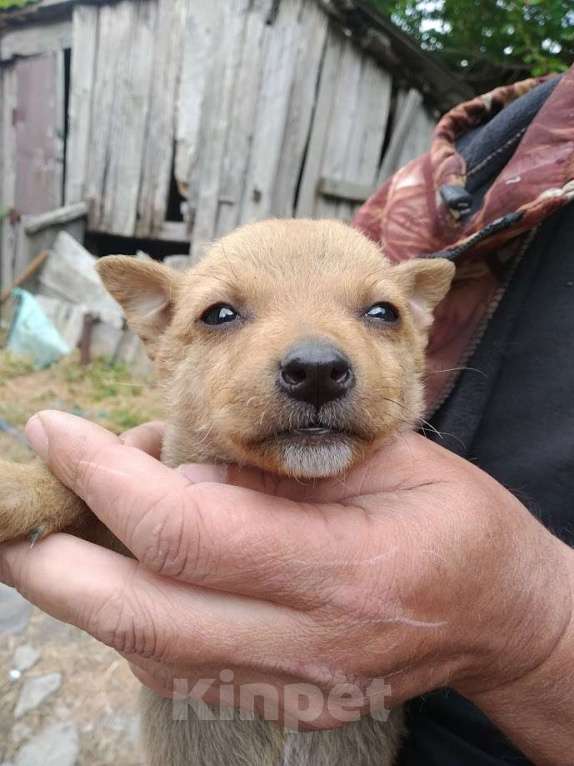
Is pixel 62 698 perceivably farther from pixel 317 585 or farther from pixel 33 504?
pixel 317 585

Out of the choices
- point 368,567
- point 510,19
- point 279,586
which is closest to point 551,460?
point 368,567

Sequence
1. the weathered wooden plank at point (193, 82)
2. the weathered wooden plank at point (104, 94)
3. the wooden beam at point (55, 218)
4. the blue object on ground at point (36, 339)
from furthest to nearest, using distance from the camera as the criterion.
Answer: the wooden beam at point (55, 218)
the weathered wooden plank at point (104, 94)
the blue object on ground at point (36, 339)
the weathered wooden plank at point (193, 82)

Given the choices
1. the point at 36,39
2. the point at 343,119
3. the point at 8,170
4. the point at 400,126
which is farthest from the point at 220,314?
the point at 36,39

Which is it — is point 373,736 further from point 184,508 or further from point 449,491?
point 184,508

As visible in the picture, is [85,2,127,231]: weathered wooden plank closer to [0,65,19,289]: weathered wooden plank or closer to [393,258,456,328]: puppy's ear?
[0,65,19,289]: weathered wooden plank

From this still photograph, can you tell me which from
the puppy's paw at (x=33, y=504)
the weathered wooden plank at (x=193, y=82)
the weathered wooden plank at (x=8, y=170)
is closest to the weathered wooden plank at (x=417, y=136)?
the weathered wooden plank at (x=193, y=82)

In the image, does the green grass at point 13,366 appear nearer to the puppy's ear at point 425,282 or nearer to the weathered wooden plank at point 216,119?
the weathered wooden plank at point 216,119
